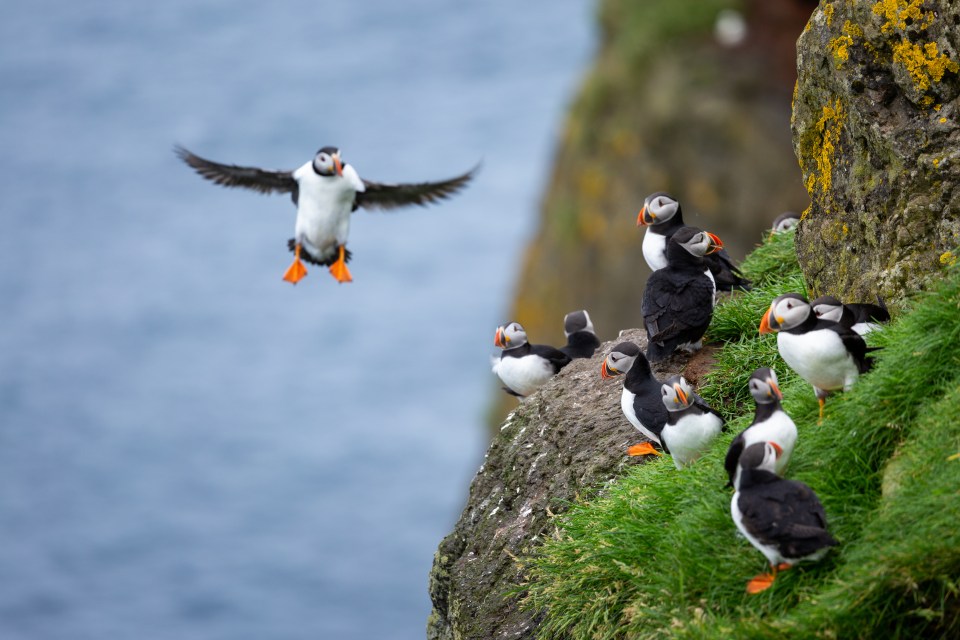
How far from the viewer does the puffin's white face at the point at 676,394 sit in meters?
5.54

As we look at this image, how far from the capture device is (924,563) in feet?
13.9

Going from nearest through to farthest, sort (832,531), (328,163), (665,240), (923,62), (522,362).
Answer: (832,531) → (923,62) → (665,240) → (522,362) → (328,163)

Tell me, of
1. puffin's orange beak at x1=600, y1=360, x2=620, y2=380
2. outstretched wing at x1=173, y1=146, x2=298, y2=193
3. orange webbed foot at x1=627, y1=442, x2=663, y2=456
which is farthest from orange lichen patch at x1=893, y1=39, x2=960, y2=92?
outstretched wing at x1=173, y1=146, x2=298, y2=193

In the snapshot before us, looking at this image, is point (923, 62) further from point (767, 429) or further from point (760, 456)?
point (760, 456)

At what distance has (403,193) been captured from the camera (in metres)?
9.05

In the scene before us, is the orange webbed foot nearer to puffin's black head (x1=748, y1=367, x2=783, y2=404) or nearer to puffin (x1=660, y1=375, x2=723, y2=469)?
puffin (x1=660, y1=375, x2=723, y2=469)

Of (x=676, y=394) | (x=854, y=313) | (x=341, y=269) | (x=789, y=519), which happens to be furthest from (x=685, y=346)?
(x=341, y=269)

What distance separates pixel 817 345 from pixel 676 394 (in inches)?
26.8

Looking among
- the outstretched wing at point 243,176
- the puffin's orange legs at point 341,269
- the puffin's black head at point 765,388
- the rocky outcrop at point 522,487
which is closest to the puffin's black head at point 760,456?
the puffin's black head at point 765,388

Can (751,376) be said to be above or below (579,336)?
below

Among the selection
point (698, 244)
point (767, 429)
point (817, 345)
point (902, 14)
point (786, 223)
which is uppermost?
point (786, 223)

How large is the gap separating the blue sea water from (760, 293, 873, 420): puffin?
13482 millimetres

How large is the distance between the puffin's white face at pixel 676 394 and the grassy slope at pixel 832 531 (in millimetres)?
Answer: 233

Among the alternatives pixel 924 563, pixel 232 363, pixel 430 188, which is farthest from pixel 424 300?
pixel 924 563
